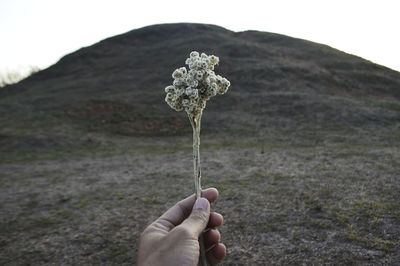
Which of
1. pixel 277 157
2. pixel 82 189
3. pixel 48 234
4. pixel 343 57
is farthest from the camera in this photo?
pixel 343 57

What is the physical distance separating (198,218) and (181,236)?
50 centimetres

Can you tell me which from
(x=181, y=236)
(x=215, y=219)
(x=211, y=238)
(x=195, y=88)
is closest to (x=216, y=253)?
(x=211, y=238)

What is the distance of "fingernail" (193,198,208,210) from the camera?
5.58 metres

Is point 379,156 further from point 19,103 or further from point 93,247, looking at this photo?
point 19,103

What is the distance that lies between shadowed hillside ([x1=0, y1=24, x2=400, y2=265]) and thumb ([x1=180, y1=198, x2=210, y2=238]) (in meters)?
6.10

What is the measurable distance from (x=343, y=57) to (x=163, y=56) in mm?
27635

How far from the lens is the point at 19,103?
4634 centimetres

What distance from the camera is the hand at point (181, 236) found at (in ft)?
16.1

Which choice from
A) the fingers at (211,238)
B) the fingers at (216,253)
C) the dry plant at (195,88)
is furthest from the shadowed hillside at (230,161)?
the dry plant at (195,88)

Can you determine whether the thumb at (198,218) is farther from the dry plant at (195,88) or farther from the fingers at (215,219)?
the fingers at (215,219)

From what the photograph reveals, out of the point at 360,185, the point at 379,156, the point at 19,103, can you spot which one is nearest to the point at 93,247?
the point at 360,185

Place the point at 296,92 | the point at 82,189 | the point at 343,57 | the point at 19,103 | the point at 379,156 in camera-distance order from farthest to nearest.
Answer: the point at 343,57 < the point at 19,103 < the point at 296,92 < the point at 379,156 < the point at 82,189

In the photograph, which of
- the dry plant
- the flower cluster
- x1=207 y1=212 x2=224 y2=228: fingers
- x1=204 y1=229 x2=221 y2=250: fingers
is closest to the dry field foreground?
x1=204 y1=229 x2=221 y2=250: fingers

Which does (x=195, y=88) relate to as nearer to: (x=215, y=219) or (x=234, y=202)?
(x=215, y=219)
